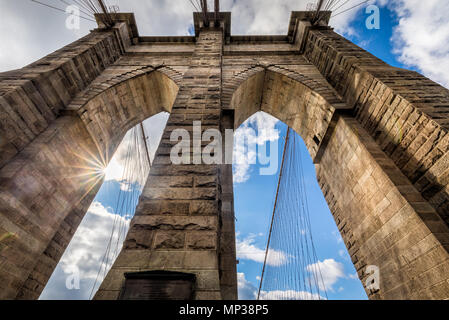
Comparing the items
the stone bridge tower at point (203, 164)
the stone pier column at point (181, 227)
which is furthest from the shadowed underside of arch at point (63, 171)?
the stone pier column at point (181, 227)

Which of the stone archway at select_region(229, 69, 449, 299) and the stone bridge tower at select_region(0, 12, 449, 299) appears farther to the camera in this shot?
the stone archway at select_region(229, 69, 449, 299)

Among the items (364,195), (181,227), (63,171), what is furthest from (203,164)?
(63,171)

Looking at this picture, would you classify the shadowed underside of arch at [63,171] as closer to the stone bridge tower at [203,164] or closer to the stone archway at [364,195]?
the stone bridge tower at [203,164]

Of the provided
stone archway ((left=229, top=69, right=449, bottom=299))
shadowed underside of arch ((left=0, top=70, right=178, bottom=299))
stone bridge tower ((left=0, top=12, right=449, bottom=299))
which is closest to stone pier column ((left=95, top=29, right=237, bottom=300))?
stone bridge tower ((left=0, top=12, right=449, bottom=299))

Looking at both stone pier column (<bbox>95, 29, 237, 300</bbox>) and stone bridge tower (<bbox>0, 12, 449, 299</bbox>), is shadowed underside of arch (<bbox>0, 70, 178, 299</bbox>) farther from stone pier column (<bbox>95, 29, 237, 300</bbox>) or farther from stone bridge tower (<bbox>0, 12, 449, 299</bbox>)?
stone pier column (<bbox>95, 29, 237, 300</bbox>)

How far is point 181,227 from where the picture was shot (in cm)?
217

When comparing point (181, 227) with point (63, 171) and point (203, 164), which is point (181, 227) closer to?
point (203, 164)

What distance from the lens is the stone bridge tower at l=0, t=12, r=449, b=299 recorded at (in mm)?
2270

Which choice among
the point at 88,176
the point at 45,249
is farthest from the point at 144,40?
the point at 45,249

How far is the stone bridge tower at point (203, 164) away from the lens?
2.27 meters

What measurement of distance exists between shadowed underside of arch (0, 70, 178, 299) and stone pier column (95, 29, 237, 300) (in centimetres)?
320

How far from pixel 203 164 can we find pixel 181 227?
3.21 ft

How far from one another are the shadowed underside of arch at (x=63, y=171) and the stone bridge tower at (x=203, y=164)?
3 centimetres
